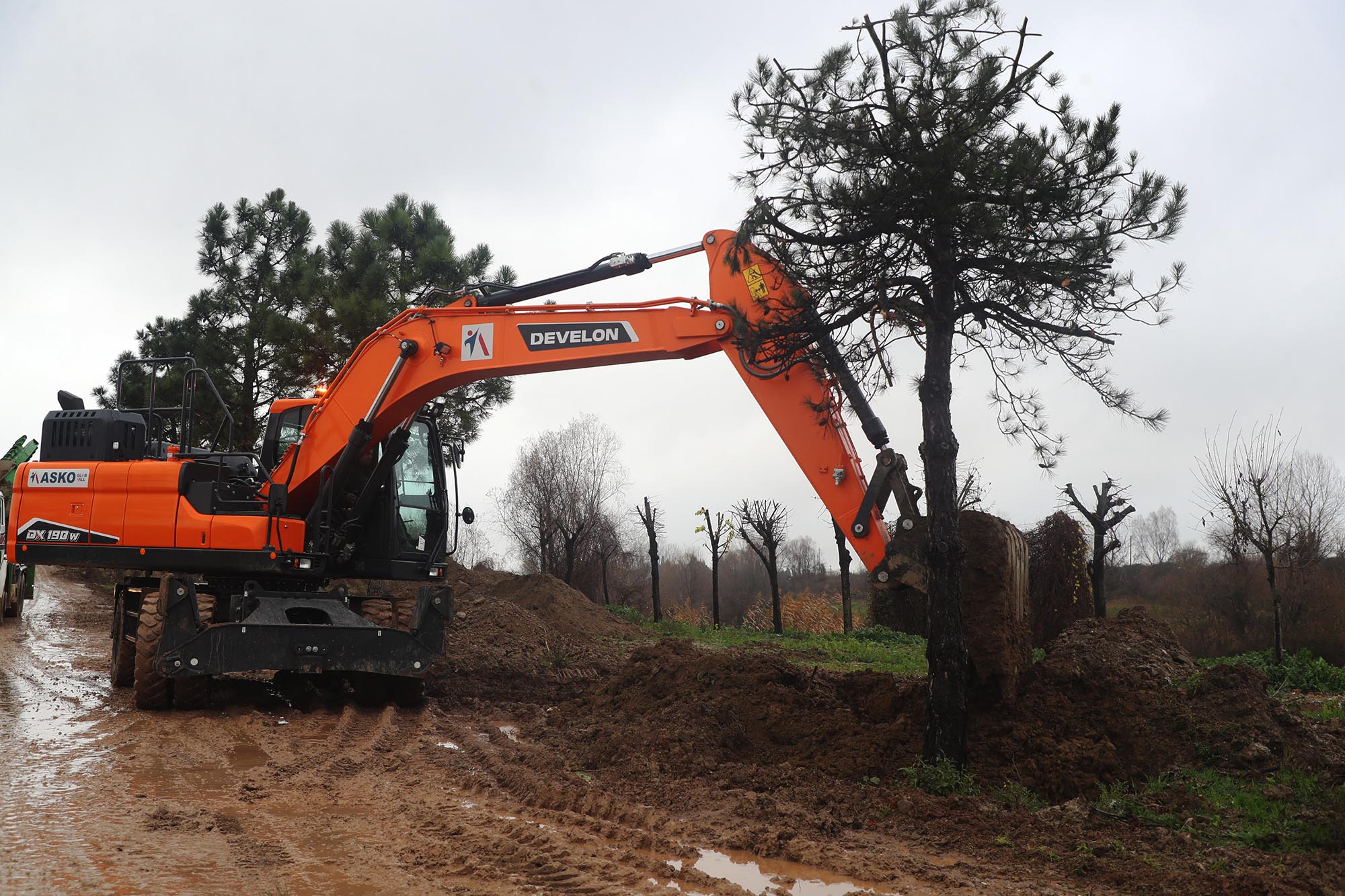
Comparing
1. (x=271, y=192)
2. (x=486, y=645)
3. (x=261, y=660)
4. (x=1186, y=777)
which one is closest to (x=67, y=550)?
(x=261, y=660)

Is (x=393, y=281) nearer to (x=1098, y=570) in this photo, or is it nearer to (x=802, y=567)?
(x=1098, y=570)

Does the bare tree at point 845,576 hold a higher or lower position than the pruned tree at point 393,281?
lower

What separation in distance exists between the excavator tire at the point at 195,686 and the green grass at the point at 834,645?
311 inches

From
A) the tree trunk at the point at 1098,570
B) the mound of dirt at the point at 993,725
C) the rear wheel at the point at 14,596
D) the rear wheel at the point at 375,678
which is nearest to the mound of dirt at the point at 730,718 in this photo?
the mound of dirt at the point at 993,725

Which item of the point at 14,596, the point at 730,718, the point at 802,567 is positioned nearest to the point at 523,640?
the point at 730,718

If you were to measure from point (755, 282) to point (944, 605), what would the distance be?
3.24m

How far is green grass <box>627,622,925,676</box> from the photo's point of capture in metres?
14.0

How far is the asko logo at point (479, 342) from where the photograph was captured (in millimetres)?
9617

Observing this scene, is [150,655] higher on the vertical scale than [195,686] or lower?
higher

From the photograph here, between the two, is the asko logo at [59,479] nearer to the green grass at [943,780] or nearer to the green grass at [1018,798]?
the green grass at [943,780]

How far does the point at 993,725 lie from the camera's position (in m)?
7.25

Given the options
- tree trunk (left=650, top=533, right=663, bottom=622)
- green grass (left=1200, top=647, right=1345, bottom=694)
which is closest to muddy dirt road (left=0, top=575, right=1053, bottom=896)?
green grass (left=1200, top=647, right=1345, bottom=694)

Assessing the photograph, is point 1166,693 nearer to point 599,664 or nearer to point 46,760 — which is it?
point 599,664

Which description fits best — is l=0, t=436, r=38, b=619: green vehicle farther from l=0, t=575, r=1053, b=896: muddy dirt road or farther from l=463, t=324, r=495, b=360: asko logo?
l=463, t=324, r=495, b=360: asko logo
